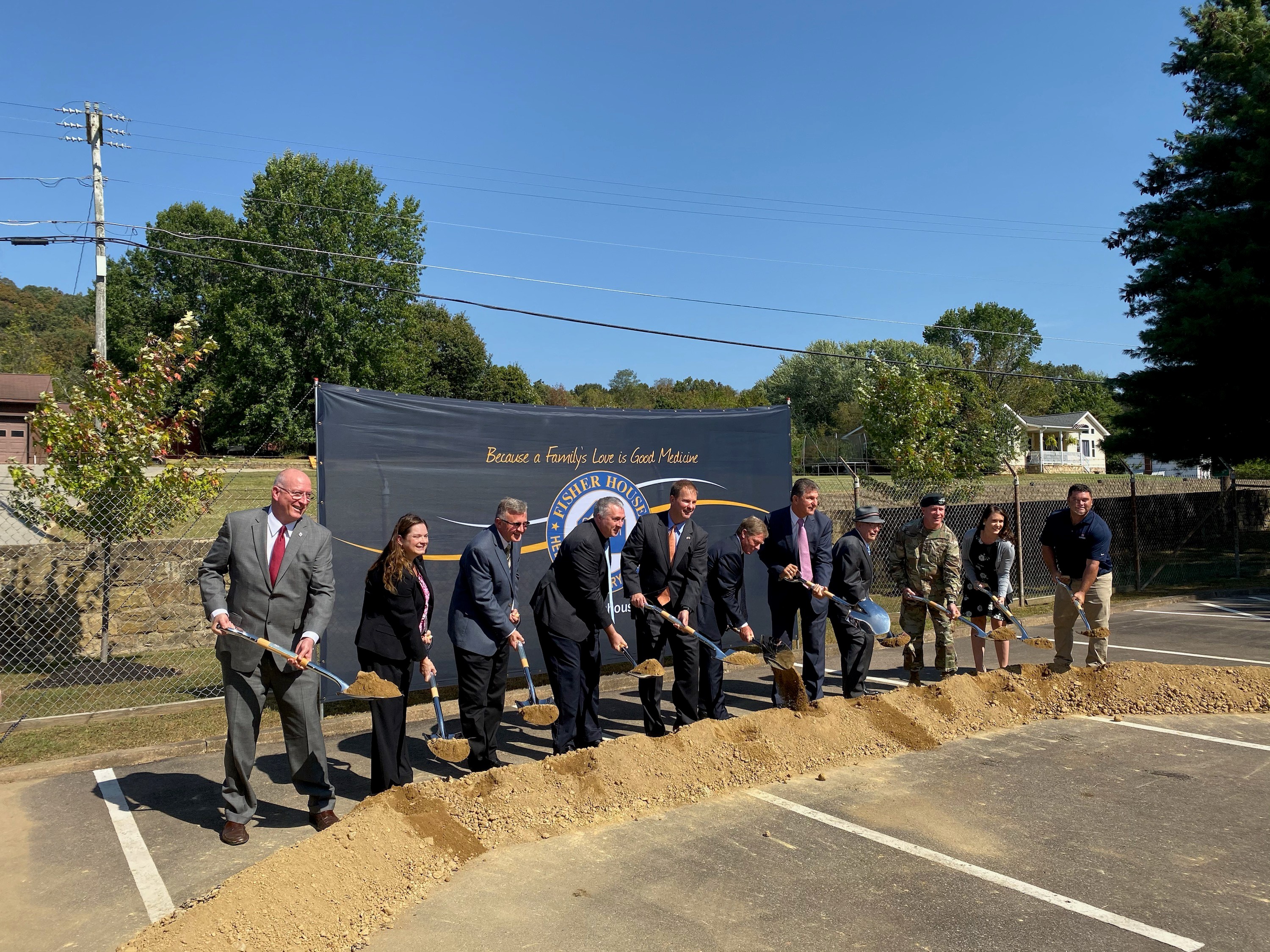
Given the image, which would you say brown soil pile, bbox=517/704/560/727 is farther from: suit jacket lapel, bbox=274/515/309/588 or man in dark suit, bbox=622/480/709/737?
suit jacket lapel, bbox=274/515/309/588

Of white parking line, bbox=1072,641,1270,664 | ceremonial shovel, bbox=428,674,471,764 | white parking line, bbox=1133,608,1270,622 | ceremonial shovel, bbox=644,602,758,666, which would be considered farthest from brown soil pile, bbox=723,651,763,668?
white parking line, bbox=1133,608,1270,622

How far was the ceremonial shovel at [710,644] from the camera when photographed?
6205 millimetres

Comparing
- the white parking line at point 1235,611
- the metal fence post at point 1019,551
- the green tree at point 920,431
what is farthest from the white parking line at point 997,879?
the green tree at point 920,431

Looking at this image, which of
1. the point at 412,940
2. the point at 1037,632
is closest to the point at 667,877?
the point at 412,940

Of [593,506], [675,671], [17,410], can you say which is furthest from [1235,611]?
[17,410]

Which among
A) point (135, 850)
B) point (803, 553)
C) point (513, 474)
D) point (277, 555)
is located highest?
point (513, 474)

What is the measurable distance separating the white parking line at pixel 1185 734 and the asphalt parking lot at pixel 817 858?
0.08 meters

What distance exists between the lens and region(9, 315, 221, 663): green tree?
29.1 ft

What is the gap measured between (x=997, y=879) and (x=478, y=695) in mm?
3138

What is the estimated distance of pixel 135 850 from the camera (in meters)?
4.67

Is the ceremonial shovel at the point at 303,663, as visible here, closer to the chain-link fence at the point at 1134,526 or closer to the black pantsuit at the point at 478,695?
the black pantsuit at the point at 478,695

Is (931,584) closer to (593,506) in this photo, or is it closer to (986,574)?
(986,574)

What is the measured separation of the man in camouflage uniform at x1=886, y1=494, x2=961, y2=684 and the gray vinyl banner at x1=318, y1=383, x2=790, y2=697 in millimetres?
1931

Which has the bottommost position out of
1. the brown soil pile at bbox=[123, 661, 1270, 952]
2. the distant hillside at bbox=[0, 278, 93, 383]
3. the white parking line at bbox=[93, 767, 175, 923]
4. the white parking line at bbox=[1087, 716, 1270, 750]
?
the white parking line at bbox=[93, 767, 175, 923]
